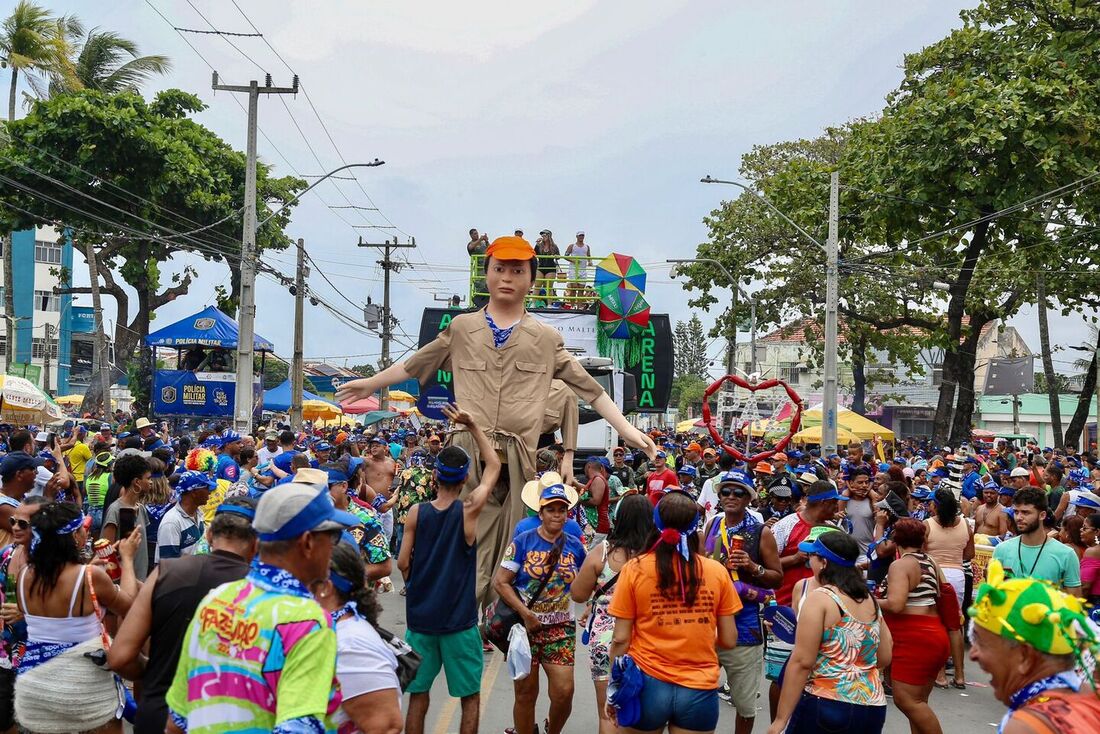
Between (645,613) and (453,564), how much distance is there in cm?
135

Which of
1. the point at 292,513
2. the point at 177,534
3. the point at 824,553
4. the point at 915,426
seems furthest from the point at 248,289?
Result: the point at 915,426

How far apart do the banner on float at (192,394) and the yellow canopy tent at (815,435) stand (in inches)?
663

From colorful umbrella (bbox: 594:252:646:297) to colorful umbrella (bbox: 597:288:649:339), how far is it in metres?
0.09

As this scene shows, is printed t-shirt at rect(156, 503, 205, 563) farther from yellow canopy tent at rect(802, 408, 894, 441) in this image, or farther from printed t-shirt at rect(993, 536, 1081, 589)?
yellow canopy tent at rect(802, 408, 894, 441)

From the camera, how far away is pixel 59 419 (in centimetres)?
2494

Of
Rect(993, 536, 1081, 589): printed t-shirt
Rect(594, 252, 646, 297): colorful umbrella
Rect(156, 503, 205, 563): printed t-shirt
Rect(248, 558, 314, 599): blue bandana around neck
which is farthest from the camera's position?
Rect(594, 252, 646, 297): colorful umbrella

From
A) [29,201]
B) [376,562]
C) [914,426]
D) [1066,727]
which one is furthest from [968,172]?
[914,426]

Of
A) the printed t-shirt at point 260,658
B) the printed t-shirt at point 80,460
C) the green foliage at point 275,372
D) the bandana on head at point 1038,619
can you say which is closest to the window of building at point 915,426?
the green foliage at point 275,372

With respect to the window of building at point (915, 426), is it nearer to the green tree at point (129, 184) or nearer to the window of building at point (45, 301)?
the green tree at point (129, 184)

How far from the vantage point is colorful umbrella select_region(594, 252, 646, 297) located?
1836 centimetres

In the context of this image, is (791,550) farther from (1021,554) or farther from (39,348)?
(39,348)

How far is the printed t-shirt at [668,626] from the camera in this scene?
5086 mm

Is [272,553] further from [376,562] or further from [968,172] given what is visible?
[968,172]

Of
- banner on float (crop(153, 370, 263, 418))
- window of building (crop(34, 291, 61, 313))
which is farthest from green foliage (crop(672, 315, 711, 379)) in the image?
banner on float (crop(153, 370, 263, 418))
